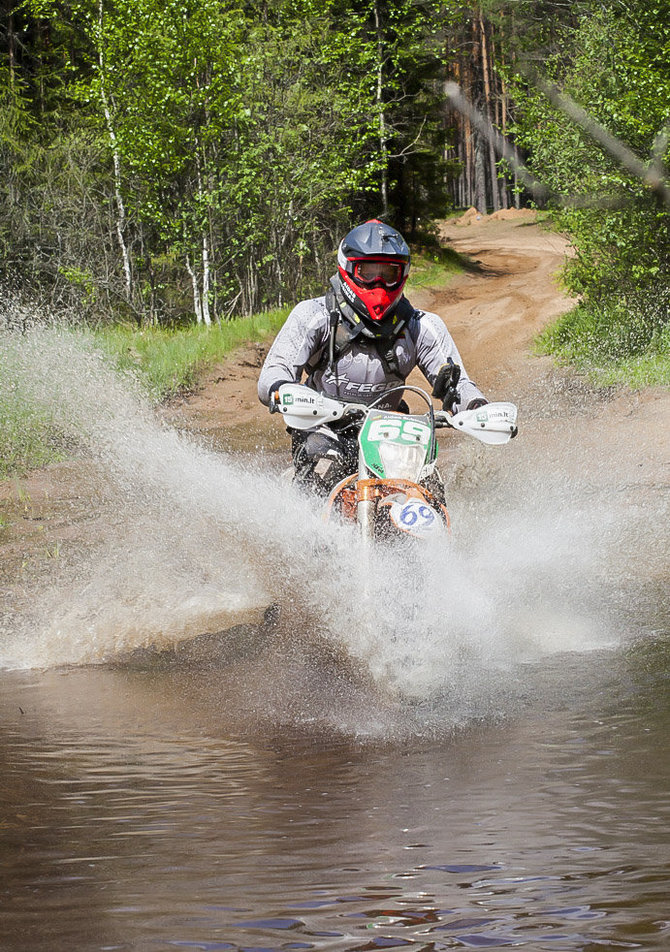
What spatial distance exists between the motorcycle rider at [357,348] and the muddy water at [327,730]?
39 cm

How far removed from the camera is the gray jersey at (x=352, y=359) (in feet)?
18.7

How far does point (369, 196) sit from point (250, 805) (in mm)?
27097

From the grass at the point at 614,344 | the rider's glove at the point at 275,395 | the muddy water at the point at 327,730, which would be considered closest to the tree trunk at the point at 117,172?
the grass at the point at 614,344

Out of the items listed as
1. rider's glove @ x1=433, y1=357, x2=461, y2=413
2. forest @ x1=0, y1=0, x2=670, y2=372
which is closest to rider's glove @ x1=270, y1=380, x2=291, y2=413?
rider's glove @ x1=433, y1=357, x2=461, y2=413

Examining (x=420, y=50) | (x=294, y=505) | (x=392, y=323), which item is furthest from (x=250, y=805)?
(x=420, y=50)

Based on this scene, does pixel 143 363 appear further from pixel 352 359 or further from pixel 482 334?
pixel 352 359

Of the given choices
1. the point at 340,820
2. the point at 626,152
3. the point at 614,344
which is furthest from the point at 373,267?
the point at 614,344

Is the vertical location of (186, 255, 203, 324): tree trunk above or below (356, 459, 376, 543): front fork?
below

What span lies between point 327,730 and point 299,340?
2.56 meters

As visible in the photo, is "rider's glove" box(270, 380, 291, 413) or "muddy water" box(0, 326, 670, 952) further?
"rider's glove" box(270, 380, 291, 413)

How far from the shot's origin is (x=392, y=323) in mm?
5762

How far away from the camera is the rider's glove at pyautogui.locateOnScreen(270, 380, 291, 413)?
202 inches

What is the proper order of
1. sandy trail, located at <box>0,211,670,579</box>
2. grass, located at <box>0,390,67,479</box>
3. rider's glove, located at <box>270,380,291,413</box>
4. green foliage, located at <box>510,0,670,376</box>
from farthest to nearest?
green foliage, located at <box>510,0,670,376</box> → grass, located at <box>0,390,67,479</box> → sandy trail, located at <box>0,211,670,579</box> → rider's glove, located at <box>270,380,291,413</box>

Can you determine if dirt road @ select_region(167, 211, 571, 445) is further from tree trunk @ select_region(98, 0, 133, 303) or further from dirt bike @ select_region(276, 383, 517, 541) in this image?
dirt bike @ select_region(276, 383, 517, 541)
